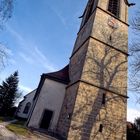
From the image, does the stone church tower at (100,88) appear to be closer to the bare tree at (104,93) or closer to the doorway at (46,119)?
the bare tree at (104,93)

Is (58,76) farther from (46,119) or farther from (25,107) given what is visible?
(25,107)

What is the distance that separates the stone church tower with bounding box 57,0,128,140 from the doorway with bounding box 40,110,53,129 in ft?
3.24

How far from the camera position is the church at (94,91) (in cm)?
1319

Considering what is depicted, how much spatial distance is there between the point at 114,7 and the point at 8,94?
2519cm

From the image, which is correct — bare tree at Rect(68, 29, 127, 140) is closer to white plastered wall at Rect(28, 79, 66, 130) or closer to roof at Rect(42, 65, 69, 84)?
roof at Rect(42, 65, 69, 84)

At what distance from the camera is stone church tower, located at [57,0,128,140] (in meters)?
Result: 13.0

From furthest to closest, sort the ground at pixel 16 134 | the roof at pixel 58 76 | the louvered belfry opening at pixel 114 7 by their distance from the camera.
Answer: the louvered belfry opening at pixel 114 7
the roof at pixel 58 76
the ground at pixel 16 134

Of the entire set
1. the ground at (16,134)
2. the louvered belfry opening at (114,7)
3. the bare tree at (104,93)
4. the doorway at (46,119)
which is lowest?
the ground at (16,134)

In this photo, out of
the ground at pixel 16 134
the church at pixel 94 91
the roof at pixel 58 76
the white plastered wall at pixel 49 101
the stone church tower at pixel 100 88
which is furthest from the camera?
the roof at pixel 58 76

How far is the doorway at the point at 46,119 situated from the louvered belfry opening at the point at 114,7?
1286 cm

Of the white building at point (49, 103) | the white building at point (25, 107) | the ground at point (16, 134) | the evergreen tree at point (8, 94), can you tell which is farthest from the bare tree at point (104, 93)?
the evergreen tree at point (8, 94)

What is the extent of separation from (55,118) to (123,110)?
598cm

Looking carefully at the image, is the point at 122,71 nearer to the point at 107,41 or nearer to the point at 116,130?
the point at 107,41

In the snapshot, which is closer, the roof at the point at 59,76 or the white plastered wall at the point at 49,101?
the white plastered wall at the point at 49,101
